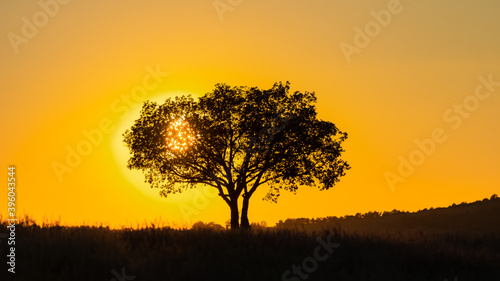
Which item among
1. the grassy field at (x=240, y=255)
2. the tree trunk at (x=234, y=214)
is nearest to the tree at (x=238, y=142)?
the tree trunk at (x=234, y=214)

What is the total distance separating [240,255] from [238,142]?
77.7 feet

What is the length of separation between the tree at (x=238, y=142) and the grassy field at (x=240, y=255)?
18.6 m

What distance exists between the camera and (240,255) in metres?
20.9

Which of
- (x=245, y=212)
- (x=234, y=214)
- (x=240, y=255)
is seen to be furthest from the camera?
(x=245, y=212)

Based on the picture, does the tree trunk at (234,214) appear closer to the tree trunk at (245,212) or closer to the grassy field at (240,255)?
the tree trunk at (245,212)

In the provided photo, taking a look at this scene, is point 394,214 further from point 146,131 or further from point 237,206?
point 146,131

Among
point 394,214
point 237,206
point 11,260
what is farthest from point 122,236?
point 394,214

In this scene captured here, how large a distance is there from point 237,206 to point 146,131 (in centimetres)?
814

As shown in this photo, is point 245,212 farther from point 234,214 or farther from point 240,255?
point 240,255

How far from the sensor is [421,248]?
76.3 ft

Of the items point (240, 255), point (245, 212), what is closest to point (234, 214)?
point (245, 212)

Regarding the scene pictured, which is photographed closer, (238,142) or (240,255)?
(240,255)

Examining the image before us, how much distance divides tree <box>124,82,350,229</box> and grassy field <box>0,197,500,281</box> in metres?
18.6

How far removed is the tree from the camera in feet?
145
